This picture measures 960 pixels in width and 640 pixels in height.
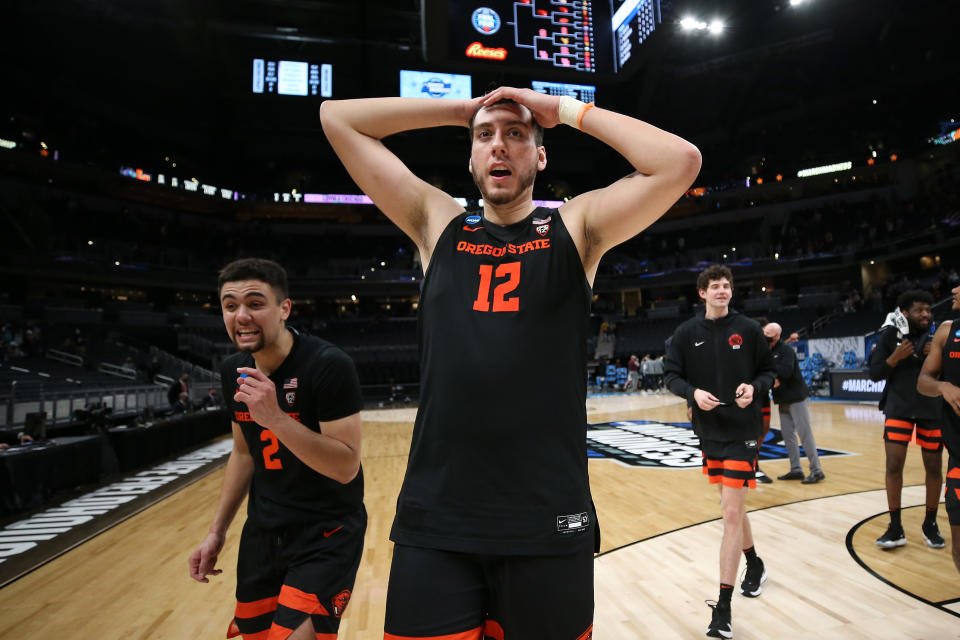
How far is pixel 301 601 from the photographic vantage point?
77.9 inches

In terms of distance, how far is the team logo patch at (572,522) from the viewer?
4.12 ft

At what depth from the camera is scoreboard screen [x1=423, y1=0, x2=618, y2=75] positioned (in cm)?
459

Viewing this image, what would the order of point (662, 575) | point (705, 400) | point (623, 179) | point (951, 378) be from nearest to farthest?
1. point (623, 179)
2. point (951, 378)
3. point (705, 400)
4. point (662, 575)

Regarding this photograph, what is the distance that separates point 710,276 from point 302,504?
3056 millimetres

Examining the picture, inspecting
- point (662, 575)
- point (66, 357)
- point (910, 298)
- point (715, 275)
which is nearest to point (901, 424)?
point (910, 298)

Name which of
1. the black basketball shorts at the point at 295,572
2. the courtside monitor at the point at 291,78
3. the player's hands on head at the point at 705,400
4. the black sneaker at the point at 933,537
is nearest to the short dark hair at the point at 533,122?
the black basketball shorts at the point at 295,572

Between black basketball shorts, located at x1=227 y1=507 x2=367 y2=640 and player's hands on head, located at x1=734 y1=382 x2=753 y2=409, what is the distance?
8.24ft

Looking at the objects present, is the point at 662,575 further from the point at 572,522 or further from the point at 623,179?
the point at 623,179

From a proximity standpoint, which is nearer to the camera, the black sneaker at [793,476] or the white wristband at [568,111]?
the white wristband at [568,111]

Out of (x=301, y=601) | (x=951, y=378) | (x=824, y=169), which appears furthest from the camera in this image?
(x=824, y=169)

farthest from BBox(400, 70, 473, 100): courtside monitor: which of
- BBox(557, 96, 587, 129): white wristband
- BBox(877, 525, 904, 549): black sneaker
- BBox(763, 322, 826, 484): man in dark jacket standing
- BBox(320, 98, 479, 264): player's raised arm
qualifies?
BBox(557, 96, 587, 129): white wristband

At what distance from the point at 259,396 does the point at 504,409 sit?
33.8 inches

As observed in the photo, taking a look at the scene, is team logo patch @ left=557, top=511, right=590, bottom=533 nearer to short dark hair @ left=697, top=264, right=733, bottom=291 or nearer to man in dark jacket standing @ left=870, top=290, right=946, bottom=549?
short dark hair @ left=697, top=264, right=733, bottom=291

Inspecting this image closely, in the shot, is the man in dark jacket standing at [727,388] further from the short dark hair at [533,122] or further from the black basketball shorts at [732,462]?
the short dark hair at [533,122]
